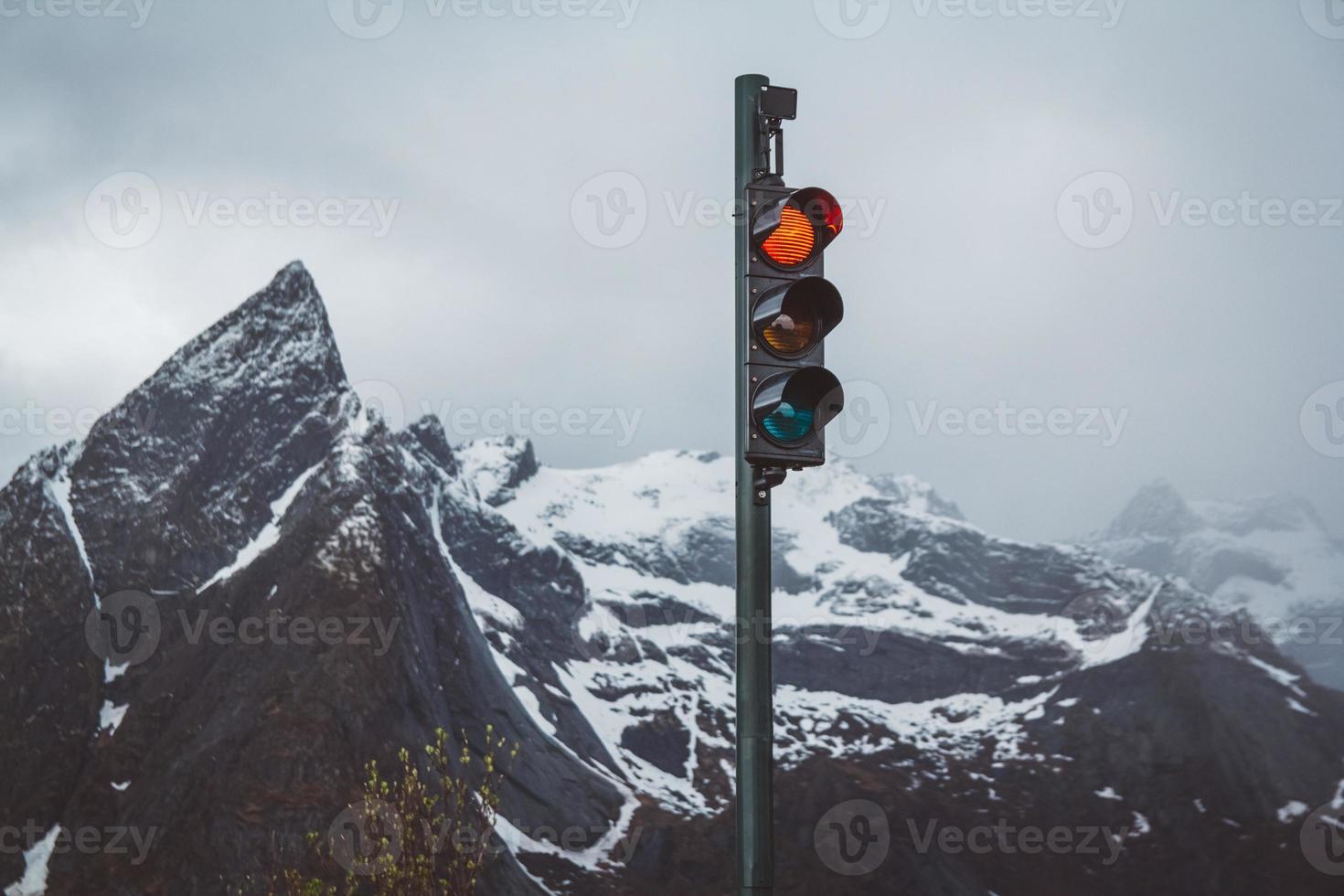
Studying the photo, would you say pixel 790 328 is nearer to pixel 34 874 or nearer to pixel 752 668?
pixel 752 668

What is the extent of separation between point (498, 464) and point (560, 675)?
26106 millimetres

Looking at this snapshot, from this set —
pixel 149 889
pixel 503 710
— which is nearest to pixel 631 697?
pixel 503 710

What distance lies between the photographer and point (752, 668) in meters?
5.12

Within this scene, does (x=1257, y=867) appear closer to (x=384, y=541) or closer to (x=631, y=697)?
(x=631, y=697)

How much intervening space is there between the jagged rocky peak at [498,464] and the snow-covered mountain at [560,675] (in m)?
0.44

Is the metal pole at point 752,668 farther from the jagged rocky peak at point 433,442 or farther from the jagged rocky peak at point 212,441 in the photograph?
the jagged rocky peak at point 433,442

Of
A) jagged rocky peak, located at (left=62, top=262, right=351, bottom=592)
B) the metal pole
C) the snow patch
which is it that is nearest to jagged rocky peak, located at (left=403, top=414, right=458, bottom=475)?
jagged rocky peak, located at (left=62, top=262, right=351, bottom=592)

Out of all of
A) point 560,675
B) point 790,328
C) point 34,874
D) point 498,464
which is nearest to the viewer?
point 790,328

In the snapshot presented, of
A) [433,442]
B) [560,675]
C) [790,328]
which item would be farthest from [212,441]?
[790,328]

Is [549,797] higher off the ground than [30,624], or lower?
lower

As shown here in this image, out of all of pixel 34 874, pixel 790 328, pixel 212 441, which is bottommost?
pixel 34 874

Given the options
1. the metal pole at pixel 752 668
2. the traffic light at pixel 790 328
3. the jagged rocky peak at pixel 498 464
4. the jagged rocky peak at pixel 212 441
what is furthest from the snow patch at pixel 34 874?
the traffic light at pixel 790 328

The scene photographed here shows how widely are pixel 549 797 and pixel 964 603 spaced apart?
59226 millimetres

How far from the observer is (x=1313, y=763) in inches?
4439
